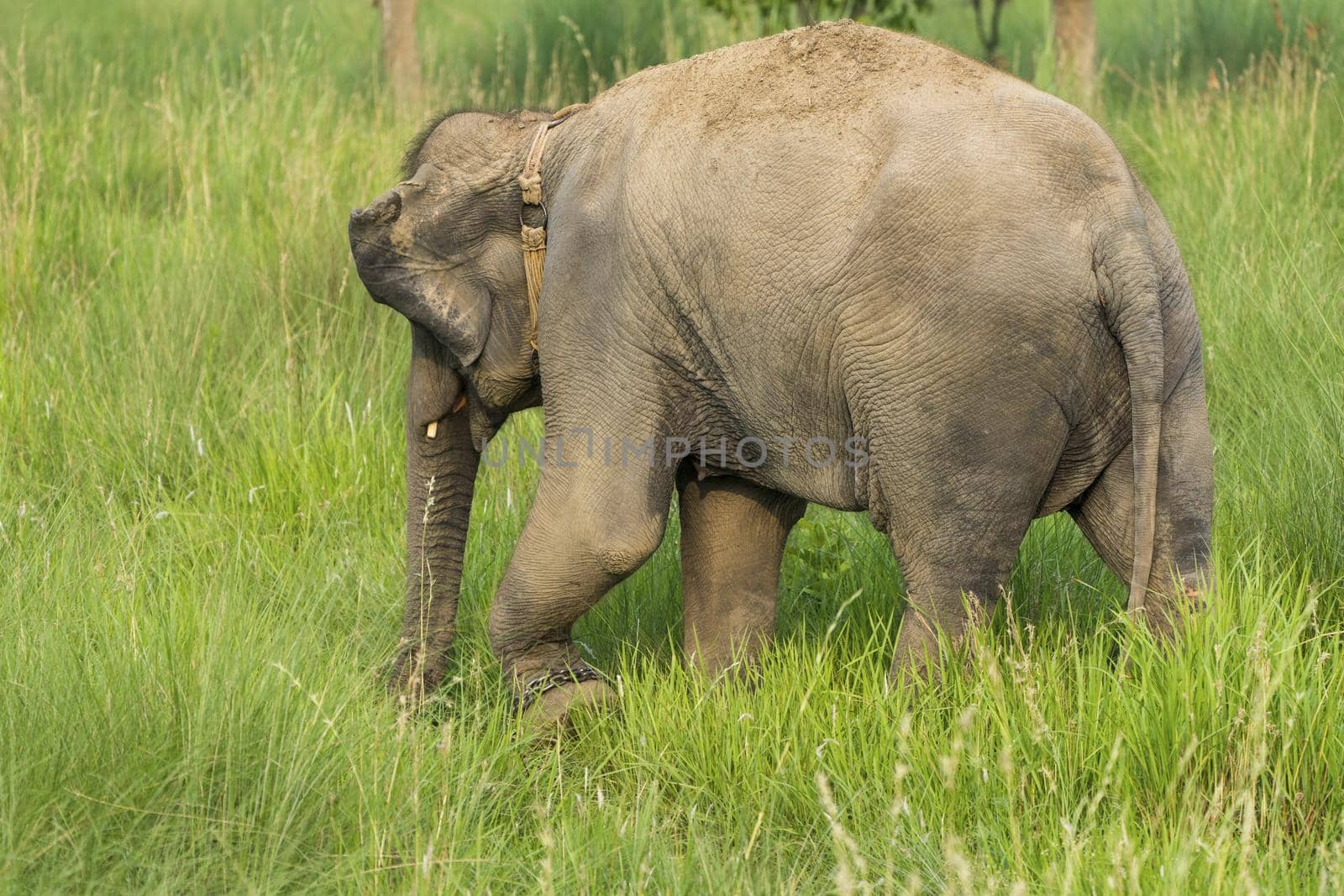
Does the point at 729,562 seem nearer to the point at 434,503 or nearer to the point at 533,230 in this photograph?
the point at 434,503

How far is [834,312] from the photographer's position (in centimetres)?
335

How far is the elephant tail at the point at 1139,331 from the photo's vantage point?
3137mm

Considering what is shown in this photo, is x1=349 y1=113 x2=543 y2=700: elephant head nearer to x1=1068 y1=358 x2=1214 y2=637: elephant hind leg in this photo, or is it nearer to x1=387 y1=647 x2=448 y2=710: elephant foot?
x1=387 y1=647 x2=448 y2=710: elephant foot

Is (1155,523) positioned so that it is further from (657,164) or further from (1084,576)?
(657,164)

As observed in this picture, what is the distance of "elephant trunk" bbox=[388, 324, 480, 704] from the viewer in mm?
4109

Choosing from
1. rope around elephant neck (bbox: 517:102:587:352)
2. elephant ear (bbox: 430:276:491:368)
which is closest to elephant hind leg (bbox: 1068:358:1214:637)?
rope around elephant neck (bbox: 517:102:587:352)

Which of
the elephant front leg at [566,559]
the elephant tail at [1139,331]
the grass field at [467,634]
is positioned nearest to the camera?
the grass field at [467,634]

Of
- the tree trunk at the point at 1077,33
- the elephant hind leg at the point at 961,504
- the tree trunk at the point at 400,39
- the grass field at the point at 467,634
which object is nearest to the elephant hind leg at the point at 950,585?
the elephant hind leg at the point at 961,504

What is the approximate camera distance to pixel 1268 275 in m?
5.82

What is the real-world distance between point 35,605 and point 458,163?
1532 mm

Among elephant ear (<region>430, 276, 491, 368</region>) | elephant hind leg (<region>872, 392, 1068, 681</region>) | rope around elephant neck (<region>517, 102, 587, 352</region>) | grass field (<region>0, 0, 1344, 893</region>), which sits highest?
rope around elephant neck (<region>517, 102, 587, 352</region>)

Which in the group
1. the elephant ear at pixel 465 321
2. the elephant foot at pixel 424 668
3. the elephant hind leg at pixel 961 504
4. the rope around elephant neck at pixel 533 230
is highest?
the rope around elephant neck at pixel 533 230

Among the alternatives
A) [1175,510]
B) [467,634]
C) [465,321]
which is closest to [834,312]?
[1175,510]

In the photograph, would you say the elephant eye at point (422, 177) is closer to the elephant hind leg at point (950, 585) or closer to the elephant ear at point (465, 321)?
the elephant ear at point (465, 321)
